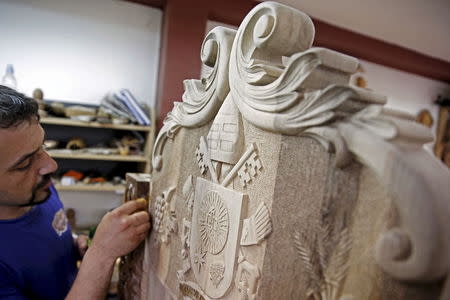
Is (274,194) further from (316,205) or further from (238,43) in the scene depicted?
(238,43)

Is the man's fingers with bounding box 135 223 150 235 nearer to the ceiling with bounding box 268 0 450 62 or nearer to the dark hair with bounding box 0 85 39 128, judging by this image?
the dark hair with bounding box 0 85 39 128

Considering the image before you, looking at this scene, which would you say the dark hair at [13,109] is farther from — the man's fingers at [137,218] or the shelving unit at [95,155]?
the shelving unit at [95,155]

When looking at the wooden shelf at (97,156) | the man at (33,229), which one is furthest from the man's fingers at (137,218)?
the wooden shelf at (97,156)

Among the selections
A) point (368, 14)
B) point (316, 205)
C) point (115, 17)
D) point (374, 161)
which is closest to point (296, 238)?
point (316, 205)

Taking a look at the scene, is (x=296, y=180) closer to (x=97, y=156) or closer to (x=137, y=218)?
(x=137, y=218)

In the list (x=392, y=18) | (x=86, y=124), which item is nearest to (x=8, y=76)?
(x=86, y=124)

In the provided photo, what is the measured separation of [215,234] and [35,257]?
0.64 m

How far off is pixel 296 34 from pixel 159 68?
190 centimetres

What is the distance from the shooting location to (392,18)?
241 centimetres

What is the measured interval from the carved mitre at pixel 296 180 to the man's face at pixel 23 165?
1.41 ft

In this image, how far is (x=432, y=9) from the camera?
2.24 m

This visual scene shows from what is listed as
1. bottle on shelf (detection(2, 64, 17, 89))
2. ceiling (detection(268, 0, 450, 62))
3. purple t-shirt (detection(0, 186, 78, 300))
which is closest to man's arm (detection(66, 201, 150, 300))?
purple t-shirt (detection(0, 186, 78, 300))

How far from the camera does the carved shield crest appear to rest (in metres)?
0.57

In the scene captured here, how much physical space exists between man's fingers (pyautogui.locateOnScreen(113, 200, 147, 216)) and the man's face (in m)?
0.23
